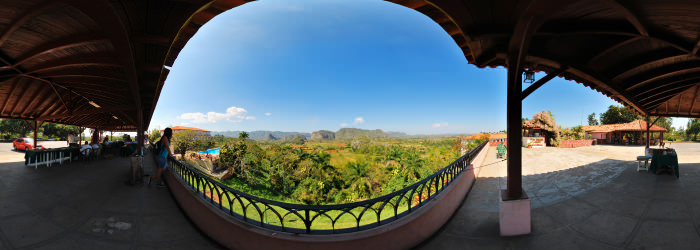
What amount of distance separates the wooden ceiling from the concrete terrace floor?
8.30 ft

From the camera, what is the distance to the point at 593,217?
11.4 feet

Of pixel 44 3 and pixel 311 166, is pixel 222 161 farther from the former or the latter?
pixel 44 3

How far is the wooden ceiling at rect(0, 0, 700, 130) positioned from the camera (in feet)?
8.86

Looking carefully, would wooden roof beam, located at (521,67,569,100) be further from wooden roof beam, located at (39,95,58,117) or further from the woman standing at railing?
wooden roof beam, located at (39,95,58,117)

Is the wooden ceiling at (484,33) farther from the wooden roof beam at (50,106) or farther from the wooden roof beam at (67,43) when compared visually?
the wooden roof beam at (50,106)

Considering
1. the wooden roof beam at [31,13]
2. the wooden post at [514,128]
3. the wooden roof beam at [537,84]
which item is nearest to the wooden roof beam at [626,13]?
the wooden roof beam at [537,84]

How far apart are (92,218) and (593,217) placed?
774 centimetres

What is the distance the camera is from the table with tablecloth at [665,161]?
5703 mm

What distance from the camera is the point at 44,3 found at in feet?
9.48

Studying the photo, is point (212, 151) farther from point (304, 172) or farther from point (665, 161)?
point (665, 161)

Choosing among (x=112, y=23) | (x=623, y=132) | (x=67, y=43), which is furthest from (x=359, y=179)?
(x=623, y=132)

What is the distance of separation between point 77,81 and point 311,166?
1505 centimetres

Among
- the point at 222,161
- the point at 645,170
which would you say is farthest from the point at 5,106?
the point at 645,170

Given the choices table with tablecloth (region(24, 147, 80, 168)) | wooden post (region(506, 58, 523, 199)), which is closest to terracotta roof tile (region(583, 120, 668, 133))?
wooden post (region(506, 58, 523, 199))
